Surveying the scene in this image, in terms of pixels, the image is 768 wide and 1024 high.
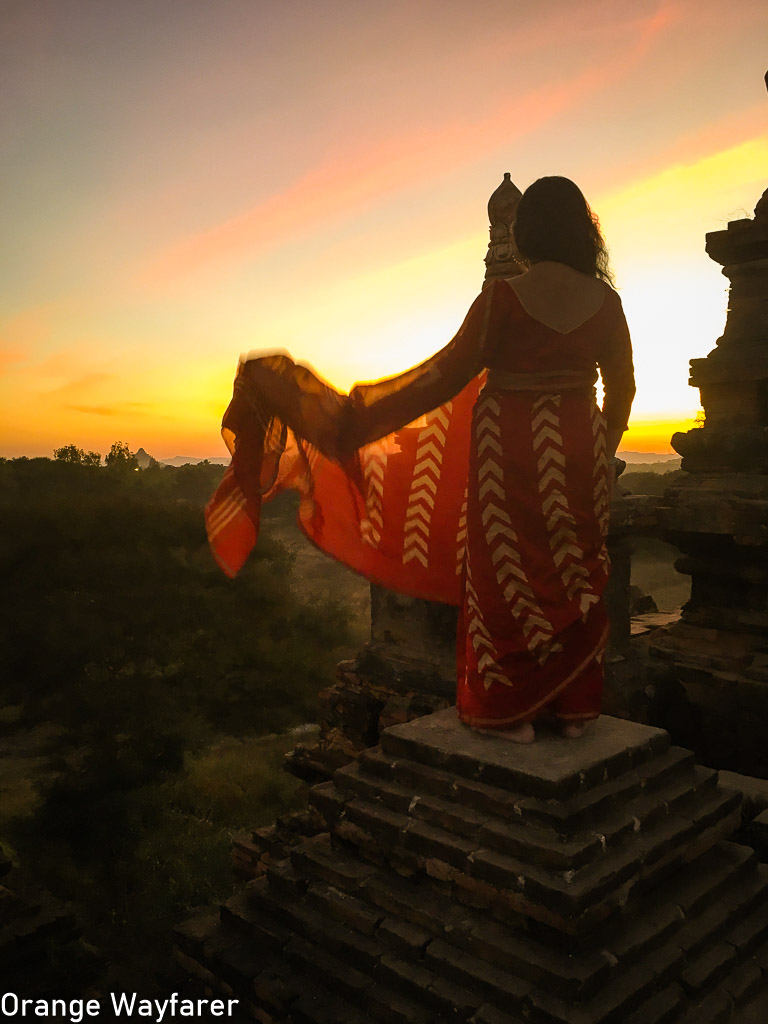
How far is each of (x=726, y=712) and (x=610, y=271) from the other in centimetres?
284

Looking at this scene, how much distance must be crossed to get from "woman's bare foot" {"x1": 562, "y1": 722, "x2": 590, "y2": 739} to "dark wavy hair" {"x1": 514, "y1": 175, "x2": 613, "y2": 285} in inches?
68.3

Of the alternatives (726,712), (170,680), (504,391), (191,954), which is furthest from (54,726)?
(504,391)

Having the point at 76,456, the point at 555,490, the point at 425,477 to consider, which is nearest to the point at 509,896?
the point at 555,490

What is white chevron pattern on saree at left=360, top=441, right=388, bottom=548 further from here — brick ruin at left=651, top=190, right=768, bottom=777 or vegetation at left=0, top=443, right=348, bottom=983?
vegetation at left=0, top=443, right=348, bottom=983

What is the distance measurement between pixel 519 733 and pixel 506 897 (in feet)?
2.10

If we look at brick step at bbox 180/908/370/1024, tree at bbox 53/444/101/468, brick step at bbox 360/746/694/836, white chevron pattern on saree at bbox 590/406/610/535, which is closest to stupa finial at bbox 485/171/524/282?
white chevron pattern on saree at bbox 590/406/610/535

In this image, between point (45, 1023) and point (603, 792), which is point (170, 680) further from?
point (603, 792)

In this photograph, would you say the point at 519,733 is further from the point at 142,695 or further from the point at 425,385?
the point at 142,695

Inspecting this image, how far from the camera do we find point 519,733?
279cm

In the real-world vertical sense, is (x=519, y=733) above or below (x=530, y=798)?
above

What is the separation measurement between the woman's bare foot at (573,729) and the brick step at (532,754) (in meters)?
0.03

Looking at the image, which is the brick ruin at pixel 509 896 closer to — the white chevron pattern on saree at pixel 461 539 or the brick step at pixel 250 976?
the brick step at pixel 250 976

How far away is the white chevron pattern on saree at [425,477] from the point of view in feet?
12.0

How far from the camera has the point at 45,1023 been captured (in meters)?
3.80
